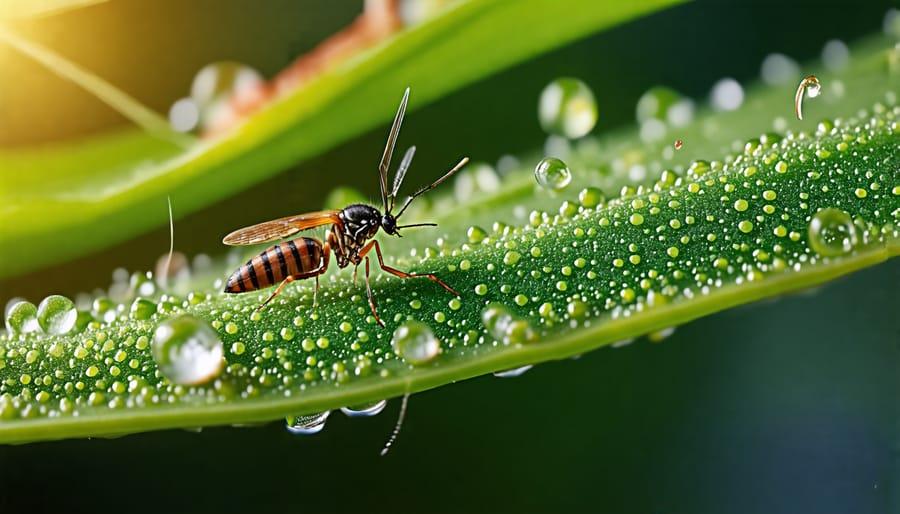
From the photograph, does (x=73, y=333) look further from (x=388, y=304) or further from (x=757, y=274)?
(x=757, y=274)

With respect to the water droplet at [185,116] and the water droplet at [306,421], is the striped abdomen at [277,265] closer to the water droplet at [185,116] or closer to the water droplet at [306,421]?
the water droplet at [306,421]

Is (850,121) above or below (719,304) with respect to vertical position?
above

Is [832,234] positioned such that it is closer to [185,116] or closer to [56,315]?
[56,315]

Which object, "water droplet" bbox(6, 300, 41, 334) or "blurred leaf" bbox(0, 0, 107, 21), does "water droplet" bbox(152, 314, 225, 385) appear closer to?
"water droplet" bbox(6, 300, 41, 334)

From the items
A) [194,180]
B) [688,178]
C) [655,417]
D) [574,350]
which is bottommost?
[655,417]

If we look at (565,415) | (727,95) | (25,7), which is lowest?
(565,415)

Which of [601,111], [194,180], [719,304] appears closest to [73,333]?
[194,180]

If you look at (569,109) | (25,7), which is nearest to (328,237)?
(569,109)
